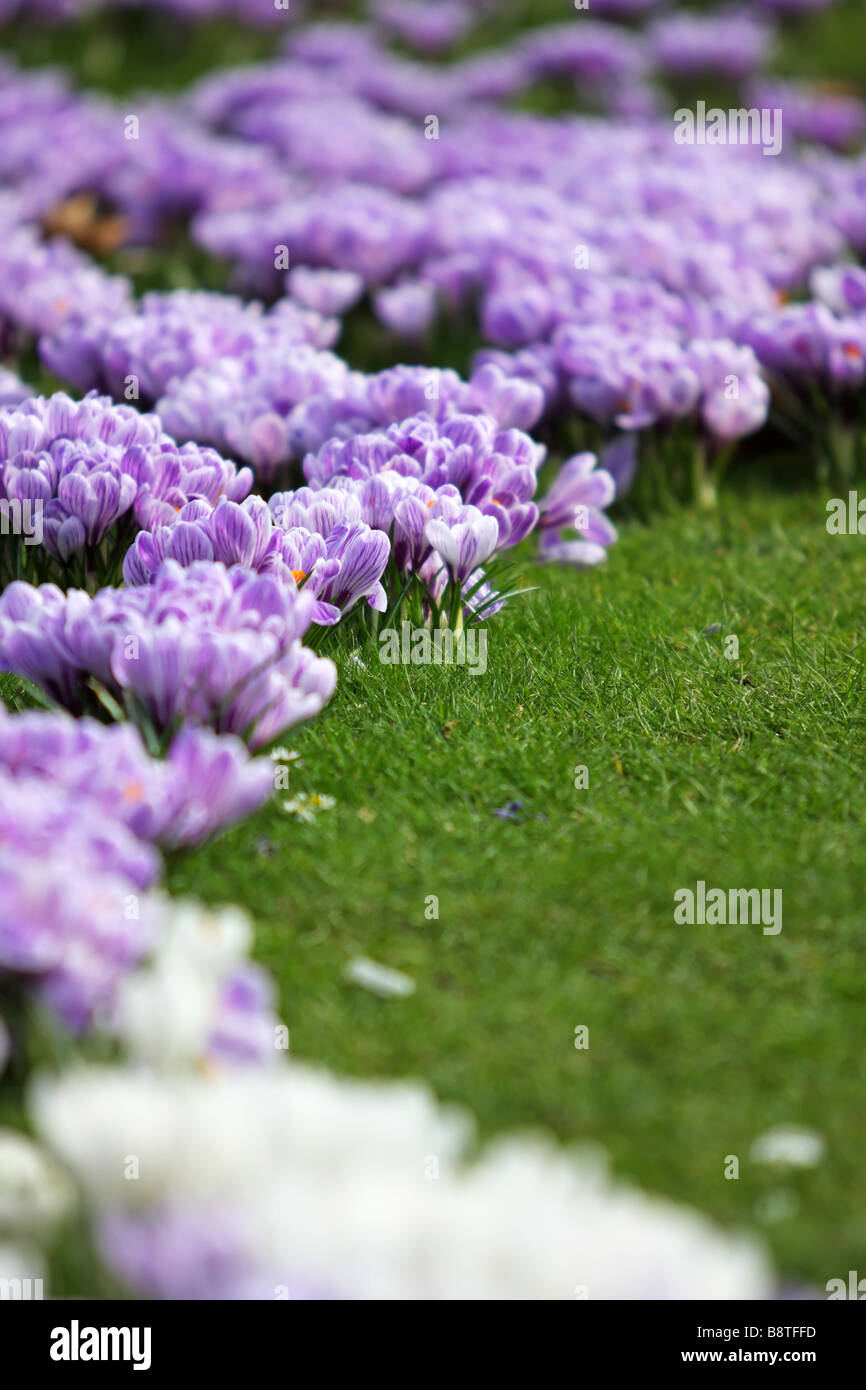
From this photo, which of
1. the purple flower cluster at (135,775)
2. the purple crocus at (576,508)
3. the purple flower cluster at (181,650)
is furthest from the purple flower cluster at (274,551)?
the purple crocus at (576,508)

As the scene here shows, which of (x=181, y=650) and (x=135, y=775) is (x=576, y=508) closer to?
(x=181, y=650)

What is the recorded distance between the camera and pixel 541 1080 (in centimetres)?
256

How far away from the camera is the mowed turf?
250 centimetres

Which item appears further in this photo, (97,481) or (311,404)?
(311,404)

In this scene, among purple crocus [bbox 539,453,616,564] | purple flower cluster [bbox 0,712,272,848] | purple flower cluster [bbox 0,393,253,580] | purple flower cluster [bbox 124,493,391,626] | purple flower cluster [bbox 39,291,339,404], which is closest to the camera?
purple flower cluster [bbox 0,712,272,848]

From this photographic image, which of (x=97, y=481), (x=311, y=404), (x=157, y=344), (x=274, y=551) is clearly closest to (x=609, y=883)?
(x=274, y=551)

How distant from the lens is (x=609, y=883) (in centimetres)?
313

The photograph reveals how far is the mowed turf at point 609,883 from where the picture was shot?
250cm

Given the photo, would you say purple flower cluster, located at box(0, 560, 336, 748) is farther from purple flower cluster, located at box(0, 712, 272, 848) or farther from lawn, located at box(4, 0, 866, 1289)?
lawn, located at box(4, 0, 866, 1289)

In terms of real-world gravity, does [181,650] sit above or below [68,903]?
above

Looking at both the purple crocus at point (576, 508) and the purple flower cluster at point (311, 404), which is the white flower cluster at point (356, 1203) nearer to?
the purple crocus at point (576, 508)

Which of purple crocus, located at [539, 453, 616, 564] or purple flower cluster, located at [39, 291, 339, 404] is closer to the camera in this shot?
purple crocus, located at [539, 453, 616, 564]

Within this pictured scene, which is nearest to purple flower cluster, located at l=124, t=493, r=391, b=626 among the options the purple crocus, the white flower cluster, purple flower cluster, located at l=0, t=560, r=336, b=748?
purple flower cluster, located at l=0, t=560, r=336, b=748
